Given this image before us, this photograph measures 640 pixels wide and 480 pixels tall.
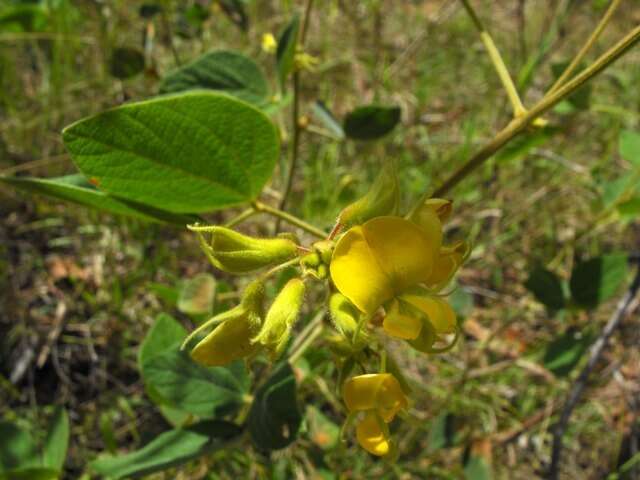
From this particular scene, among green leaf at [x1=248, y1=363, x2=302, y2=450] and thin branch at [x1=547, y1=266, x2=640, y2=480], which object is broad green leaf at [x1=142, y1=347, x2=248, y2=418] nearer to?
green leaf at [x1=248, y1=363, x2=302, y2=450]

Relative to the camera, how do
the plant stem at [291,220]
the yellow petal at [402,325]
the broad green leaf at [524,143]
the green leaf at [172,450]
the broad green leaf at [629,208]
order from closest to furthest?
the yellow petal at [402,325], the plant stem at [291,220], the green leaf at [172,450], the broad green leaf at [524,143], the broad green leaf at [629,208]

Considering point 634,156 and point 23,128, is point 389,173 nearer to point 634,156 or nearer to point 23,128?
point 634,156

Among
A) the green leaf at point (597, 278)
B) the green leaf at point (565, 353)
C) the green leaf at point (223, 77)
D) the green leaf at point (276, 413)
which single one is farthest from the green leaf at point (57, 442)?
the green leaf at point (597, 278)

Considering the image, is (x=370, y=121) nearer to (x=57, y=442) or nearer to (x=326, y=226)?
(x=326, y=226)

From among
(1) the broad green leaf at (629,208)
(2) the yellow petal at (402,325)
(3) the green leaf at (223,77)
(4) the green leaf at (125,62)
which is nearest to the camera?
(2) the yellow petal at (402,325)

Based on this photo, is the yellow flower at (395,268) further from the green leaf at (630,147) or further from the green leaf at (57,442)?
the green leaf at (630,147)

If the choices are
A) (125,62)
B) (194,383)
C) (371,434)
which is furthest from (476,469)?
(125,62)

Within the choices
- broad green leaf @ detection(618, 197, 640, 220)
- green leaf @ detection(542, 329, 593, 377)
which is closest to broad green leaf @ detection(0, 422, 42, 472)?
green leaf @ detection(542, 329, 593, 377)
